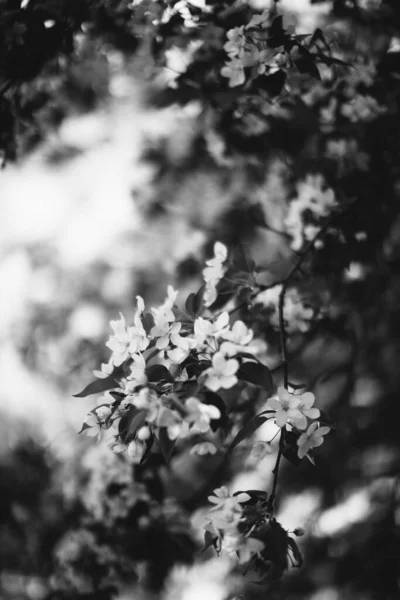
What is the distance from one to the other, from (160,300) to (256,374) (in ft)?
4.21

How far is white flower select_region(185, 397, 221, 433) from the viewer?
0.60 meters

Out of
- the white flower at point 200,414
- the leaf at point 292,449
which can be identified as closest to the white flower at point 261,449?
the leaf at point 292,449

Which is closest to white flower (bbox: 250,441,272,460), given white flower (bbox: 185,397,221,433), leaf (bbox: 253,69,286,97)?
white flower (bbox: 185,397,221,433)

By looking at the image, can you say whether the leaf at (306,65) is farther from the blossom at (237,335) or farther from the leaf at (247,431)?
the leaf at (247,431)

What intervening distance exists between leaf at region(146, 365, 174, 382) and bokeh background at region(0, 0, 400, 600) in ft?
1.77

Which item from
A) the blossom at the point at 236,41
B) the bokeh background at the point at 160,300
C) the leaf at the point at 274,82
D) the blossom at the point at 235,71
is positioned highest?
the blossom at the point at 236,41

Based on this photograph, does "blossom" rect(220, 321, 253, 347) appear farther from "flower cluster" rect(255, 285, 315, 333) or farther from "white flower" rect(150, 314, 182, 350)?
"flower cluster" rect(255, 285, 315, 333)

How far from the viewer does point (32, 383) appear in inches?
79.7

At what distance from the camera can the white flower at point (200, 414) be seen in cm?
60

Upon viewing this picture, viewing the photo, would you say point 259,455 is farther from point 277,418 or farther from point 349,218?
point 349,218

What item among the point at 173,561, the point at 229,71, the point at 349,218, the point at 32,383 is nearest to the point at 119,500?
the point at 173,561

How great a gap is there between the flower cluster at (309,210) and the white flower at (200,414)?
2.48 ft

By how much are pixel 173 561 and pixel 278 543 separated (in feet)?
3.40

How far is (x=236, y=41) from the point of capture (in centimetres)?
89
